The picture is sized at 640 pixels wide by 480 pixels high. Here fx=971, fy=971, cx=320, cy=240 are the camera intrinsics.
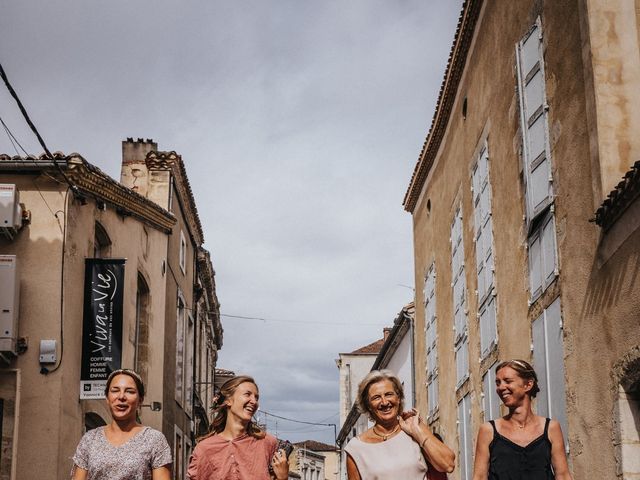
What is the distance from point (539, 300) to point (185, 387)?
675 inches

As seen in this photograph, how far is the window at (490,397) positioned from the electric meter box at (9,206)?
7363 millimetres

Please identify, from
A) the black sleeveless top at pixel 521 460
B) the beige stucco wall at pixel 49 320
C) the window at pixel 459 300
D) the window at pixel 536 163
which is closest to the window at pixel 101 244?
the beige stucco wall at pixel 49 320

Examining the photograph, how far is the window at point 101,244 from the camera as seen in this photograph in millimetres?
17328

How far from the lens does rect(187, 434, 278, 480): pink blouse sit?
5.93 meters

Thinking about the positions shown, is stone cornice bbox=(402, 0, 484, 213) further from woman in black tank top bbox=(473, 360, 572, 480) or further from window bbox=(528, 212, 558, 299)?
woman in black tank top bbox=(473, 360, 572, 480)

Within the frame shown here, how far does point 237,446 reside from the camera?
6023 mm

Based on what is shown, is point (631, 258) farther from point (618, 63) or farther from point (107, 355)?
point (107, 355)

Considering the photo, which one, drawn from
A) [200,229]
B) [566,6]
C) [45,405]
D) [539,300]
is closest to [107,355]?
[45,405]

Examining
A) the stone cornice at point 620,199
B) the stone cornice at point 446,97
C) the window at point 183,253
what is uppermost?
the stone cornice at point 446,97

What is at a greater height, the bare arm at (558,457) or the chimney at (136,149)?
the chimney at (136,149)

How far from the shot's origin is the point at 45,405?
14.3 m

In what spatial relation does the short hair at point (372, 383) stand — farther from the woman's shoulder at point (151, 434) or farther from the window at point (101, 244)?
the window at point (101, 244)

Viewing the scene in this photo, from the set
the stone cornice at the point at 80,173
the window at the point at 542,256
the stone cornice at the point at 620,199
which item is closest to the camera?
the stone cornice at the point at 620,199

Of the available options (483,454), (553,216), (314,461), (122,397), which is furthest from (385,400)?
(314,461)
